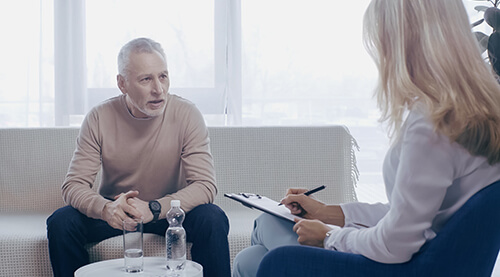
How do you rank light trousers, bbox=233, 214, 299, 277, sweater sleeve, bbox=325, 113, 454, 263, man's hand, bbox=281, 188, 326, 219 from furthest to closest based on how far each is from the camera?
man's hand, bbox=281, 188, 326, 219
light trousers, bbox=233, 214, 299, 277
sweater sleeve, bbox=325, 113, 454, 263

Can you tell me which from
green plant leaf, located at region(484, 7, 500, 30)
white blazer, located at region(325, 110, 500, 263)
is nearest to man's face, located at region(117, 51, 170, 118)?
white blazer, located at region(325, 110, 500, 263)

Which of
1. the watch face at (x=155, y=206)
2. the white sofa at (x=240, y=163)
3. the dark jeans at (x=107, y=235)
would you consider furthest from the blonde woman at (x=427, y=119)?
the white sofa at (x=240, y=163)

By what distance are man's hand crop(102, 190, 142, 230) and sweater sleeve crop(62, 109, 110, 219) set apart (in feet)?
0.30

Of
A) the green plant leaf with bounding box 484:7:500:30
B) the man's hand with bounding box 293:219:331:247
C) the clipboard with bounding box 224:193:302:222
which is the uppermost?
the green plant leaf with bounding box 484:7:500:30

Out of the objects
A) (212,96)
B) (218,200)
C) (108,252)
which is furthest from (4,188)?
(212,96)

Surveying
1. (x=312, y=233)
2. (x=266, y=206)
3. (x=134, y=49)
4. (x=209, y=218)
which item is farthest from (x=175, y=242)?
(x=134, y=49)

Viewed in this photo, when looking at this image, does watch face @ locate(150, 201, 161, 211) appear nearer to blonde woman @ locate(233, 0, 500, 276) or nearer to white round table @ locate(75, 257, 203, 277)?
white round table @ locate(75, 257, 203, 277)

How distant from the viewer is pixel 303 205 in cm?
156

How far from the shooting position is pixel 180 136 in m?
2.24

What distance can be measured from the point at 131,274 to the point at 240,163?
1.15 meters

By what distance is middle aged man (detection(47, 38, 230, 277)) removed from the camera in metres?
1.98

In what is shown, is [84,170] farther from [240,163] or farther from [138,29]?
[138,29]

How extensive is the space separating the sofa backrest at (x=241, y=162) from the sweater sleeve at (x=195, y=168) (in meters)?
0.41

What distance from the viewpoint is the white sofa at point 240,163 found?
8.56 ft
